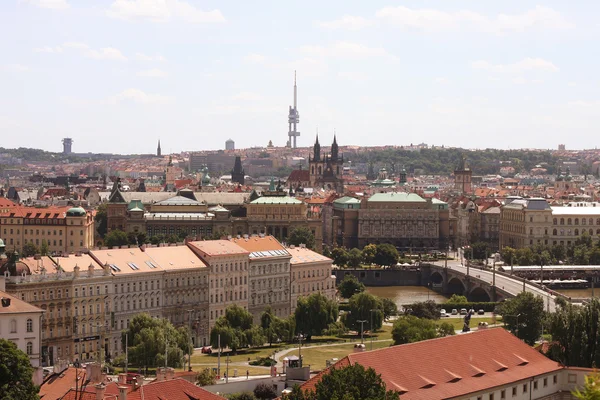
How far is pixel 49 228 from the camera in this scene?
138 m

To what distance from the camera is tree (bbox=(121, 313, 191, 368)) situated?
71125 millimetres

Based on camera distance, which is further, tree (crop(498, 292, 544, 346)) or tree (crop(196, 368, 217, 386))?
tree (crop(498, 292, 544, 346))

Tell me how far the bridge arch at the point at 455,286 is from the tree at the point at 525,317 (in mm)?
45380

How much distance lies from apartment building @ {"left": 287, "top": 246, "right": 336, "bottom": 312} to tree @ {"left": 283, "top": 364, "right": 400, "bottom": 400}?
57029 mm

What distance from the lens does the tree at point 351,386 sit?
4241 cm

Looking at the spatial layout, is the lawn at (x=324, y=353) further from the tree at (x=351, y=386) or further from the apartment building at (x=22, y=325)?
the tree at (x=351, y=386)

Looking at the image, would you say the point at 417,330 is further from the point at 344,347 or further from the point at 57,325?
the point at 57,325

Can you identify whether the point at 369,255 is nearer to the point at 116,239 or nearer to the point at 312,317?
the point at 116,239

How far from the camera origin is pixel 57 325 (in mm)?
77438

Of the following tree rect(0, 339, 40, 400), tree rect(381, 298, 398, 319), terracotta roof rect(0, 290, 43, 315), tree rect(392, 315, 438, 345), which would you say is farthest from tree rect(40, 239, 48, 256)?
tree rect(0, 339, 40, 400)

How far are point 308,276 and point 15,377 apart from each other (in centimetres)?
5815

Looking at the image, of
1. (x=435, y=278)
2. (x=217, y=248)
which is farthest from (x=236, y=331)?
(x=435, y=278)

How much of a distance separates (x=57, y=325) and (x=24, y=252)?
56.0 m

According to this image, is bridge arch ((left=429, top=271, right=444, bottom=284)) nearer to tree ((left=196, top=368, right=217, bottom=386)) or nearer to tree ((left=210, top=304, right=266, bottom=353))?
tree ((left=210, top=304, right=266, bottom=353))
